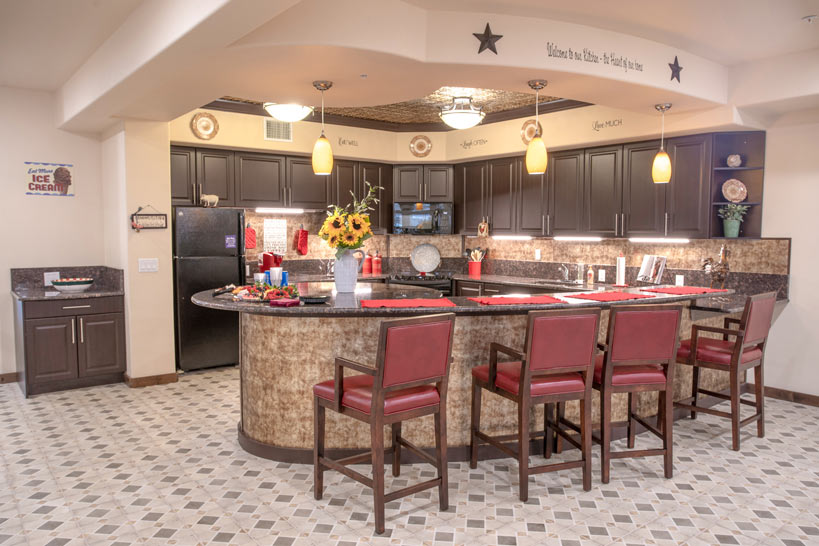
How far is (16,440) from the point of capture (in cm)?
399

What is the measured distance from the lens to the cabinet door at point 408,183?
7258 mm

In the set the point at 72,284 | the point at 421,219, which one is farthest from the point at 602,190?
the point at 72,284

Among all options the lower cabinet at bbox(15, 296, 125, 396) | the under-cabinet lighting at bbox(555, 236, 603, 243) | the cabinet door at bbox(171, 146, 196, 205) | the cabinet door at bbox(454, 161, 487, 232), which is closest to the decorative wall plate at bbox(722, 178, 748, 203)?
the under-cabinet lighting at bbox(555, 236, 603, 243)

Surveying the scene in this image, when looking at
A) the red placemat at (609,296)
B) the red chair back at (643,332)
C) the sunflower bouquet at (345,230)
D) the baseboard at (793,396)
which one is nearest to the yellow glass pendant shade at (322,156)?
the sunflower bouquet at (345,230)

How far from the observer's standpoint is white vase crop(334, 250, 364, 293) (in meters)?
4.15

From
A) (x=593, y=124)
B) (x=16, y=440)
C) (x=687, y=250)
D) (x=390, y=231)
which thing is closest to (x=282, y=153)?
(x=390, y=231)

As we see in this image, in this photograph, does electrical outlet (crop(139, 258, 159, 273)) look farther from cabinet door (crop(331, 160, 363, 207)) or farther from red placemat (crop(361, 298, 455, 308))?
red placemat (crop(361, 298, 455, 308))

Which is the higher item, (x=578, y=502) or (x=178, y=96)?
(x=178, y=96)

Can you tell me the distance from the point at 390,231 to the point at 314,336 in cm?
389

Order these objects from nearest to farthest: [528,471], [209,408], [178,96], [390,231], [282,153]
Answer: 1. [528,471]
2. [178,96]
3. [209,408]
4. [282,153]
5. [390,231]

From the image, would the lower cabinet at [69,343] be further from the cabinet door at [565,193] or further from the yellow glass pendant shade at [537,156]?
the cabinet door at [565,193]

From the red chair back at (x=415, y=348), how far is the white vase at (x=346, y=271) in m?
1.41

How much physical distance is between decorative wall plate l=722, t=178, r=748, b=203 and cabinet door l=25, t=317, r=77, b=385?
19.5 feet

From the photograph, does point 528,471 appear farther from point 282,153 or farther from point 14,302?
point 14,302
